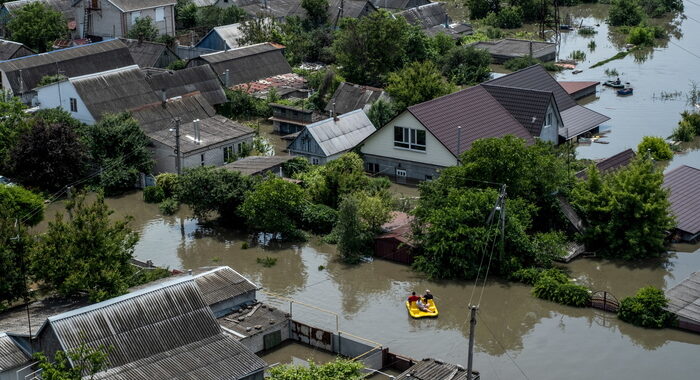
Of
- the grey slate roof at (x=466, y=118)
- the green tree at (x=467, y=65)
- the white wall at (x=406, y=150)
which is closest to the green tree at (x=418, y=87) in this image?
the grey slate roof at (x=466, y=118)

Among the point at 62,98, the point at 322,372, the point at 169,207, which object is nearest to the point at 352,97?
the point at 169,207

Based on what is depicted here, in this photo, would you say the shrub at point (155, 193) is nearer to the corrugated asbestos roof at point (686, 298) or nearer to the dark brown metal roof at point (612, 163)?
the dark brown metal roof at point (612, 163)

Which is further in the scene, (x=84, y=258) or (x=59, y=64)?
(x=59, y=64)

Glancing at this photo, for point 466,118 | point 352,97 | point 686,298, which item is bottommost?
point 686,298

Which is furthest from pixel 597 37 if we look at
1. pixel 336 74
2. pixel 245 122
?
pixel 245 122

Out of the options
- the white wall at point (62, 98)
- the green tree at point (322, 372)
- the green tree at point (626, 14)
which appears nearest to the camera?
the green tree at point (322, 372)

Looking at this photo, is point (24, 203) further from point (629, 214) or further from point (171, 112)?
point (629, 214)

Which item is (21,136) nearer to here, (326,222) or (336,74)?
→ (326,222)
